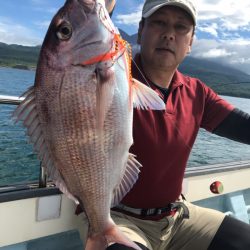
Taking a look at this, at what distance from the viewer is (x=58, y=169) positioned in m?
1.87

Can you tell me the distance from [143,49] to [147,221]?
1.38 m

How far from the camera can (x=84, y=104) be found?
1774 mm

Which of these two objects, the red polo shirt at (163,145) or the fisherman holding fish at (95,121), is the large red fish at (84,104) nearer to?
the fisherman holding fish at (95,121)

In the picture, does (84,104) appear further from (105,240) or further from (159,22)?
(159,22)

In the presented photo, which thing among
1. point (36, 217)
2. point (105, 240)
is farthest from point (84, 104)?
point (36, 217)

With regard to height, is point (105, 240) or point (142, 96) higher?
point (142, 96)

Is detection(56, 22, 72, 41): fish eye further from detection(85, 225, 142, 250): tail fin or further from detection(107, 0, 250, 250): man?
detection(107, 0, 250, 250): man

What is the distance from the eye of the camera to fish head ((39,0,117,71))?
1697mm

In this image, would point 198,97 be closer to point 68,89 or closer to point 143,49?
point 143,49

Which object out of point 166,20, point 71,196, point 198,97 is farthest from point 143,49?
point 71,196

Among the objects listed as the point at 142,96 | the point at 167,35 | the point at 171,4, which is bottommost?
the point at 142,96

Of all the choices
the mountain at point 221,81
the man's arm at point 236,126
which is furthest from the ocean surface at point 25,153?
the man's arm at point 236,126

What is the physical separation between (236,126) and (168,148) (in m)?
0.84

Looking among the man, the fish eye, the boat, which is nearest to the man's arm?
the man
